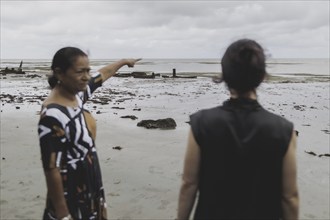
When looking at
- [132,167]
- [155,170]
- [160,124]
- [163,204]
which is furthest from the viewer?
[160,124]

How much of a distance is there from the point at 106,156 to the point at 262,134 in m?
6.13

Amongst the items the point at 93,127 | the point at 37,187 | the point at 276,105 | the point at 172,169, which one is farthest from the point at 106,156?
the point at 276,105

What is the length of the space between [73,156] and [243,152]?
123 centimetres

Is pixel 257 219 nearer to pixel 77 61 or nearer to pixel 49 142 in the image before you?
pixel 49 142

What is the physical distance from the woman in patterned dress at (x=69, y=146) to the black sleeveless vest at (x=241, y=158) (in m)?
0.96

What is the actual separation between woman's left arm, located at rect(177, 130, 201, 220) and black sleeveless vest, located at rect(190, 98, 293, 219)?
32 millimetres

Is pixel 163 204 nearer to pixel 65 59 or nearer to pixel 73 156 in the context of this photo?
pixel 73 156

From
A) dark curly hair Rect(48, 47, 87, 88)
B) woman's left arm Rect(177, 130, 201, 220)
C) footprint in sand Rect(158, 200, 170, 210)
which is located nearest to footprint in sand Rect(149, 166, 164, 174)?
footprint in sand Rect(158, 200, 170, 210)

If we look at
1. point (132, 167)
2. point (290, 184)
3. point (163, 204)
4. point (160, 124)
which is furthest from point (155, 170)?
point (290, 184)

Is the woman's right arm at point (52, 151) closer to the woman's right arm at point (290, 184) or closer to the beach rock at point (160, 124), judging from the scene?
the woman's right arm at point (290, 184)

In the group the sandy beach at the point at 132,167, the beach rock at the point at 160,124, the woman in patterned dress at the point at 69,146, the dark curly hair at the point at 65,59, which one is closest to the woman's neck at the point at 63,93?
the woman in patterned dress at the point at 69,146

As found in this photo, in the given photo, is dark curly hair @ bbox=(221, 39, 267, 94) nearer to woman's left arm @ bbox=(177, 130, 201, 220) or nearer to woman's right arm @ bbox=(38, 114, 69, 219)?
woman's left arm @ bbox=(177, 130, 201, 220)

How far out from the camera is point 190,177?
2.06 metres

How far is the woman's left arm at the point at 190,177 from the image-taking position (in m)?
2.00
